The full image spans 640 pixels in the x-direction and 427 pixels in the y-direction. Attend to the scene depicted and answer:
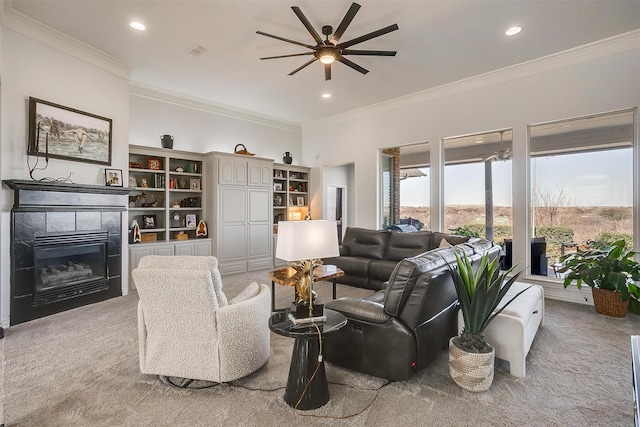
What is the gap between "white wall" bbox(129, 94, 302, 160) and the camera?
5184 millimetres

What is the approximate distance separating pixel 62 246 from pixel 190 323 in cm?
284

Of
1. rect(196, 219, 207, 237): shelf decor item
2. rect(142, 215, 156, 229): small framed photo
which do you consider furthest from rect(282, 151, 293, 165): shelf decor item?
rect(142, 215, 156, 229): small framed photo

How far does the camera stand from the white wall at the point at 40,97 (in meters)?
3.26

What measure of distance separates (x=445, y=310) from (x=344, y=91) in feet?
13.7

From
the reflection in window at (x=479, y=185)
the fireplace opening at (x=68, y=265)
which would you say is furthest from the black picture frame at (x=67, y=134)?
the reflection in window at (x=479, y=185)

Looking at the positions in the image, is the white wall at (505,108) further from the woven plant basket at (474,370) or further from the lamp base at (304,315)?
the lamp base at (304,315)

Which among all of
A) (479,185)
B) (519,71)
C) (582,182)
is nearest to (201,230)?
(479,185)

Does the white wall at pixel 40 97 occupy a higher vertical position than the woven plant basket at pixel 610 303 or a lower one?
higher

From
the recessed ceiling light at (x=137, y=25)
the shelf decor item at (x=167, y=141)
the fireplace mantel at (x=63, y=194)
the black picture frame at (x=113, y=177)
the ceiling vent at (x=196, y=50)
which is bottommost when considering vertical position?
the fireplace mantel at (x=63, y=194)

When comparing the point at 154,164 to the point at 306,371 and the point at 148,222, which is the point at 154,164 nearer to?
the point at 148,222

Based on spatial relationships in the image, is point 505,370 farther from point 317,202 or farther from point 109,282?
point 317,202

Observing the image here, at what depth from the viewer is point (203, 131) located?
596 cm

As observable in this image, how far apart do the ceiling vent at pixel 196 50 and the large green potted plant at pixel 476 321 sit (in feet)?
12.9

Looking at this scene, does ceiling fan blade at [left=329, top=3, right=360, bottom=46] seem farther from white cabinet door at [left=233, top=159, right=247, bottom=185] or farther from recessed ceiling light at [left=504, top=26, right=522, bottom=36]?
white cabinet door at [left=233, top=159, right=247, bottom=185]
